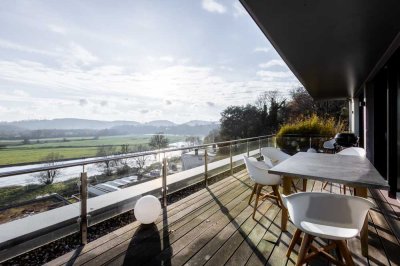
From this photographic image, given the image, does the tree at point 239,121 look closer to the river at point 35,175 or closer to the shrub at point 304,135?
the shrub at point 304,135

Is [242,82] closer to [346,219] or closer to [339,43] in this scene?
[339,43]

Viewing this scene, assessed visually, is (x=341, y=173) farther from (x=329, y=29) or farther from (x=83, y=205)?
(x=83, y=205)

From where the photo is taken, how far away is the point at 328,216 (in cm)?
185

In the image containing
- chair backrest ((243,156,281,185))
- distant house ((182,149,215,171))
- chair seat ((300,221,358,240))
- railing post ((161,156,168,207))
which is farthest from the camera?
distant house ((182,149,215,171))

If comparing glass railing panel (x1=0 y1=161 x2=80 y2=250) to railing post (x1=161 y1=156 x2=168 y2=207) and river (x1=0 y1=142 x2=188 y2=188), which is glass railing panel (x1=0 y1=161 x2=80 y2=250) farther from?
railing post (x1=161 y1=156 x2=168 y2=207)

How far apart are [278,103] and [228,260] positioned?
2052cm

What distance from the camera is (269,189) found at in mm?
4738

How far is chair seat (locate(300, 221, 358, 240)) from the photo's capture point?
1706mm

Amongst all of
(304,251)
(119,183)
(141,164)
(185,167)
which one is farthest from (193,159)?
(304,251)

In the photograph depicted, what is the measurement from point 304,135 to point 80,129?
32114mm

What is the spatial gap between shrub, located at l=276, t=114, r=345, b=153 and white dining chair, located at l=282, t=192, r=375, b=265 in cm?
726

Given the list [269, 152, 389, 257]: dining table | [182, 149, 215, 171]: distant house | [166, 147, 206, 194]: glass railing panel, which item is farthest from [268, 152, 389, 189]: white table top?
[182, 149, 215, 171]: distant house

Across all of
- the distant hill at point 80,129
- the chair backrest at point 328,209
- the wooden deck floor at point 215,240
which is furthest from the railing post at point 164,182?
the distant hill at point 80,129

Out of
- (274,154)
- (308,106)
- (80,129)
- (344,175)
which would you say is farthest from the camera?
(80,129)
